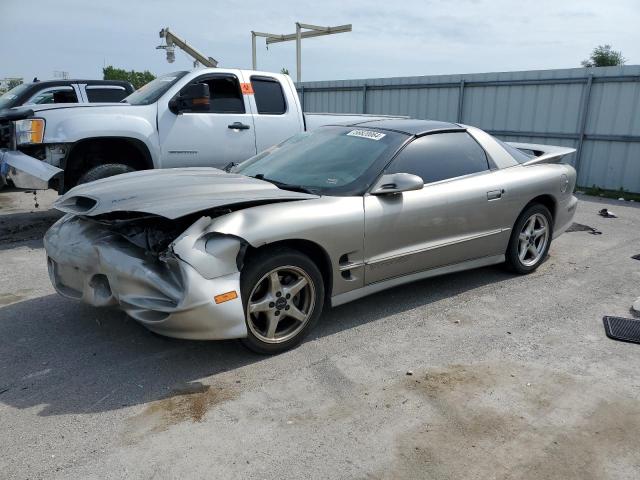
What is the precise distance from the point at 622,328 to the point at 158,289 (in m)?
3.40

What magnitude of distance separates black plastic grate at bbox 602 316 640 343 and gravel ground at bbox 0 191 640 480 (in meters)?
0.09

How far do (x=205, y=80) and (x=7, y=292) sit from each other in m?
3.67

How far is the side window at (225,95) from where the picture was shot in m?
7.15

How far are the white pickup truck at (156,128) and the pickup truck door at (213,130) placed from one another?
0.04ft

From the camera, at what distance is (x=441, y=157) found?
462cm

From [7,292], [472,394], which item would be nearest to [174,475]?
[472,394]

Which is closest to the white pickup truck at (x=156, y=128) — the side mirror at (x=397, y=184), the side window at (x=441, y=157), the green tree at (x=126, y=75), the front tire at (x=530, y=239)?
the side window at (x=441, y=157)

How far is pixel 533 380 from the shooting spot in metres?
3.34

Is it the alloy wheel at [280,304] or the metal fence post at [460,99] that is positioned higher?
the metal fence post at [460,99]

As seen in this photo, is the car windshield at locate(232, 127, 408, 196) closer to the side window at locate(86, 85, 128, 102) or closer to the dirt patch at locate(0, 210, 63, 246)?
the dirt patch at locate(0, 210, 63, 246)

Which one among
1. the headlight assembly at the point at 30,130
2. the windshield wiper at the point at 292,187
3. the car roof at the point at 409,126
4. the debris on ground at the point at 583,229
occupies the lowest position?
the debris on ground at the point at 583,229

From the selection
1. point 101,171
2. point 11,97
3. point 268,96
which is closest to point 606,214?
point 268,96

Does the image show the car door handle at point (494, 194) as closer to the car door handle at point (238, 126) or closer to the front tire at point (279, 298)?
the front tire at point (279, 298)

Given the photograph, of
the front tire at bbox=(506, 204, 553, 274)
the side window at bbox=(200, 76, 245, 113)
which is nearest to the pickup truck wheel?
the side window at bbox=(200, 76, 245, 113)
